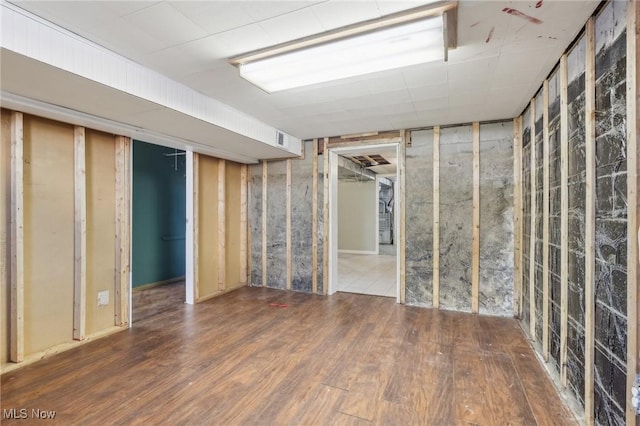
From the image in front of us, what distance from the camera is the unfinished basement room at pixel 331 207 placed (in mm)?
1618

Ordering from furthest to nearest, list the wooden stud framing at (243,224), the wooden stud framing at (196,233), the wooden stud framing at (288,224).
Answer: the wooden stud framing at (243,224), the wooden stud framing at (288,224), the wooden stud framing at (196,233)

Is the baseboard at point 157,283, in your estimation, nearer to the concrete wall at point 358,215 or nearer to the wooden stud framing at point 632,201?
the concrete wall at point 358,215

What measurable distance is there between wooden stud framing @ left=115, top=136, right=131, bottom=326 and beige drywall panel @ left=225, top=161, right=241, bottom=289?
164 cm

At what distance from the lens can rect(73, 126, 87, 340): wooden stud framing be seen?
2.86m

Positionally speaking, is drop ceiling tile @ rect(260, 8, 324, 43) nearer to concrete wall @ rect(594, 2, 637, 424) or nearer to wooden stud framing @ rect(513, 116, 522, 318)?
concrete wall @ rect(594, 2, 637, 424)

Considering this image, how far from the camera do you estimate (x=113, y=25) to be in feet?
5.71

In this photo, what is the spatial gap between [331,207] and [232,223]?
1747mm

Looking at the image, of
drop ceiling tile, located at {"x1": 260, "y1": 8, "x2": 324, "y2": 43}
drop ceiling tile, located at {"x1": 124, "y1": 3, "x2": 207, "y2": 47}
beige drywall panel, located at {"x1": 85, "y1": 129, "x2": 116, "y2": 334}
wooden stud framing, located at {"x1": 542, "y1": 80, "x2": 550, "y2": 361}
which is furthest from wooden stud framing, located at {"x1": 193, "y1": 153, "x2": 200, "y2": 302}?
wooden stud framing, located at {"x1": 542, "y1": 80, "x2": 550, "y2": 361}

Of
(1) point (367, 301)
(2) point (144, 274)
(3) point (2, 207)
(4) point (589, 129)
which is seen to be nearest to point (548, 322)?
(4) point (589, 129)

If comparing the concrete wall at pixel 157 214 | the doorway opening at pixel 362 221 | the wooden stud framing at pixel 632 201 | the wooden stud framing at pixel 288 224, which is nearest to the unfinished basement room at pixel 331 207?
the wooden stud framing at pixel 632 201

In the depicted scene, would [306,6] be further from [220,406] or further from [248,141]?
[220,406]

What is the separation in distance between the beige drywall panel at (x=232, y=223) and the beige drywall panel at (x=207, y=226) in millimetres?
224

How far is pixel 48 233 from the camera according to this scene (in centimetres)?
269

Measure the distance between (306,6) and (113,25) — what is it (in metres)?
1.18
